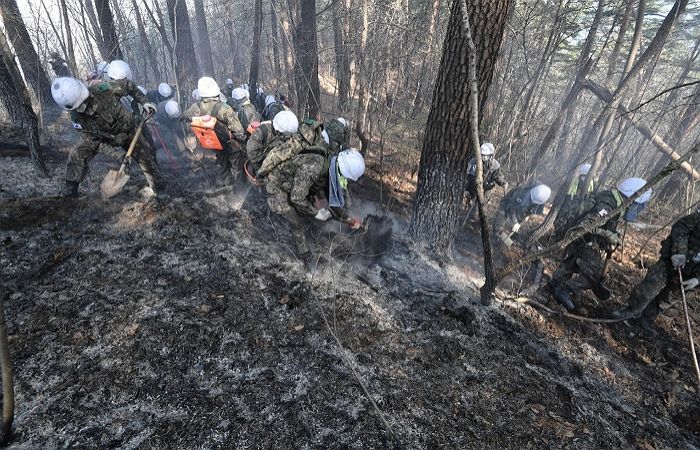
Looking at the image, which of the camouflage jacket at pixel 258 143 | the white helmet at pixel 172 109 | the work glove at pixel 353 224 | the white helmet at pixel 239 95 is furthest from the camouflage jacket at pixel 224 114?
the work glove at pixel 353 224

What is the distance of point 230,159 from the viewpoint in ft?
20.6

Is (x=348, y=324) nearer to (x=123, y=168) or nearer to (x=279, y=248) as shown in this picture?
(x=279, y=248)

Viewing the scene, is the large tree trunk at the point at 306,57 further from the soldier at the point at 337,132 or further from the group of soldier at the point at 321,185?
the group of soldier at the point at 321,185

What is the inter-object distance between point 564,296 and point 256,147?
16.1 feet

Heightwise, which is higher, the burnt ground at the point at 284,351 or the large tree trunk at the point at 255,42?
the large tree trunk at the point at 255,42

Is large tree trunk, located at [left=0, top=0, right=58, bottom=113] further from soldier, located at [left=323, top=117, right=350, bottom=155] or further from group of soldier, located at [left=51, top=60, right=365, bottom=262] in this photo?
soldier, located at [left=323, top=117, right=350, bottom=155]

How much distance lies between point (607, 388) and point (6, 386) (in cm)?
466

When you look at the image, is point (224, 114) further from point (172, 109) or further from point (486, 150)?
point (486, 150)

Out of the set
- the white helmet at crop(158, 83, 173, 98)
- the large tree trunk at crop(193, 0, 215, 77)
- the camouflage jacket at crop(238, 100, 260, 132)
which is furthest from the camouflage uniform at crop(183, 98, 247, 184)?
the large tree trunk at crop(193, 0, 215, 77)

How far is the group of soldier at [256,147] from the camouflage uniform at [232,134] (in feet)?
0.06

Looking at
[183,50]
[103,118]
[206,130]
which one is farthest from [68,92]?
[183,50]

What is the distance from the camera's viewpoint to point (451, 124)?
4.09 metres

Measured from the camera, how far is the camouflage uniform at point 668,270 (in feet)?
13.0

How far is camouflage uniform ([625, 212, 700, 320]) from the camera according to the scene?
396cm
